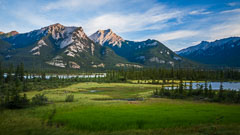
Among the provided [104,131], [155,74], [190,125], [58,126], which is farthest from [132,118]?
[155,74]

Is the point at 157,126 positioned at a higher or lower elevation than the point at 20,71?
lower

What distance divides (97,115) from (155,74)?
5001 inches

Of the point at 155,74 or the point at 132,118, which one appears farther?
the point at 155,74

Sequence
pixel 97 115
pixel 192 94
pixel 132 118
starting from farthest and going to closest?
pixel 192 94, pixel 97 115, pixel 132 118

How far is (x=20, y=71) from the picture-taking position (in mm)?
136500

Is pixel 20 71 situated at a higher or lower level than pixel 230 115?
higher

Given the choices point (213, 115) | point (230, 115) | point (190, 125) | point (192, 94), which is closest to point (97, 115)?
point (190, 125)

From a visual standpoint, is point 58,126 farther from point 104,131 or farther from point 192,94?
point 192,94

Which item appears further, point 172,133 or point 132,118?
point 132,118

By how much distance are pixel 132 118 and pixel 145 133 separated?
6822mm

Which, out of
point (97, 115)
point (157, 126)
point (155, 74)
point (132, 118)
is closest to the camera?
point (157, 126)

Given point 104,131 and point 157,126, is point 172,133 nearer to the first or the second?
point 157,126

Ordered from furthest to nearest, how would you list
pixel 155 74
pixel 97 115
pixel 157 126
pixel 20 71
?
pixel 155 74
pixel 20 71
pixel 97 115
pixel 157 126

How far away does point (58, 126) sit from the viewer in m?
28.0
